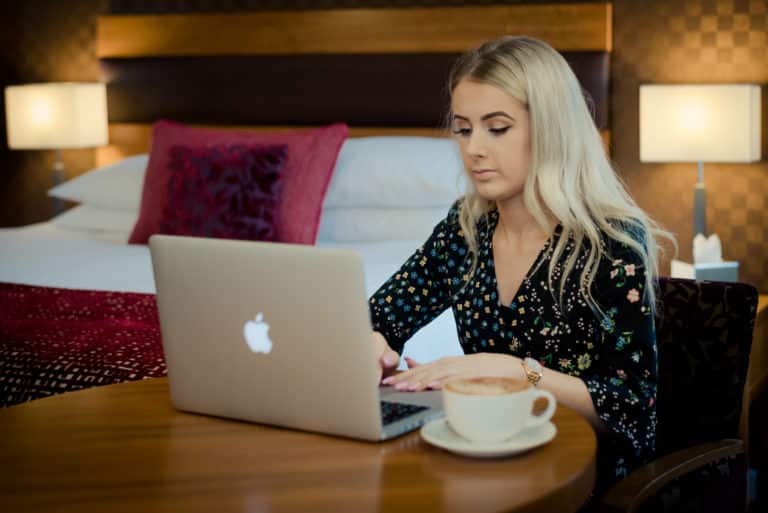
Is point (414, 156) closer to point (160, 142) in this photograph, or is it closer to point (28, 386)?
point (160, 142)

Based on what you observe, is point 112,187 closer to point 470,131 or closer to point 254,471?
point 470,131

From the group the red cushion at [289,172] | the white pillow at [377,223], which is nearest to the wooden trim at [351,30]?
the red cushion at [289,172]

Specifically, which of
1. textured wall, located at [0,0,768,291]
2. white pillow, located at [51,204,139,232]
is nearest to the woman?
textured wall, located at [0,0,768,291]

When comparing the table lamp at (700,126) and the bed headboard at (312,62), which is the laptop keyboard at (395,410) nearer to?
the table lamp at (700,126)

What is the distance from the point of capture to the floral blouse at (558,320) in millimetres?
1470

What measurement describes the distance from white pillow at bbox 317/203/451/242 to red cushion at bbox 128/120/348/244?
0.14 meters

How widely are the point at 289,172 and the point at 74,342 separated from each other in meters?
1.25

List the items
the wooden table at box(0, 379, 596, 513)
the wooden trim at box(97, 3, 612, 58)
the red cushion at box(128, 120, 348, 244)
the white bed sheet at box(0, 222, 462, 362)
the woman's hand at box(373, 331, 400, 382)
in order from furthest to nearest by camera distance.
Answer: the wooden trim at box(97, 3, 612, 58), the red cushion at box(128, 120, 348, 244), the white bed sheet at box(0, 222, 462, 362), the woman's hand at box(373, 331, 400, 382), the wooden table at box(0, 379, 596, 513)

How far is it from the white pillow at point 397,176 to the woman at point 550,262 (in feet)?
5.30

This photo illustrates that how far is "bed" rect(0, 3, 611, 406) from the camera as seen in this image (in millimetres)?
3012

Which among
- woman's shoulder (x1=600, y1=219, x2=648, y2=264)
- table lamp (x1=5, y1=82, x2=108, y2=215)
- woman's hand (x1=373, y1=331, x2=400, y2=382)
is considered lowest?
woman's hand (x1=373, y1=331, x2=400, y2=382)

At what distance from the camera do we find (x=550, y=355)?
1595mm

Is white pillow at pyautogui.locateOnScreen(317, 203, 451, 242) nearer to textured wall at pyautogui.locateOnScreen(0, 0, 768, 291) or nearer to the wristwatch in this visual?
textured wall at pyautogui.locateOnScreen(0, 0, 768, 291)

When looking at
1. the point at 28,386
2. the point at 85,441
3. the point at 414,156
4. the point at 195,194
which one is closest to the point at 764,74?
the point at 414,156
